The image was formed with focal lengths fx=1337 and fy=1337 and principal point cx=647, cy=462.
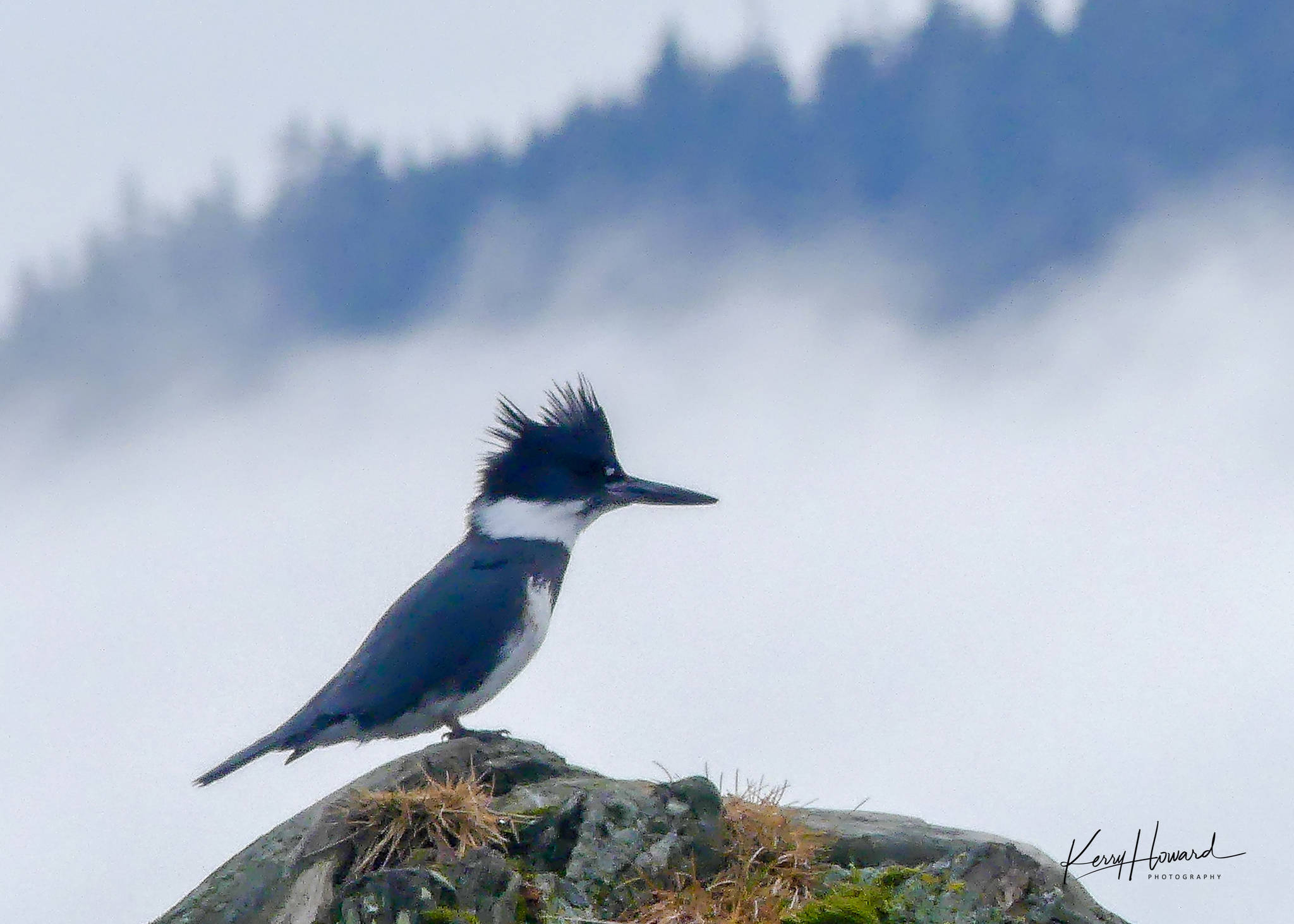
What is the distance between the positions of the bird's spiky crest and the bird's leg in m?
1.60

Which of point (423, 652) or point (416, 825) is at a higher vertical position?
point (423, 652)

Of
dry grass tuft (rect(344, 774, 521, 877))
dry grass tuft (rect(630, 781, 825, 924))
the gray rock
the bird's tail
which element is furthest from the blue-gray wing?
dry grass tuft (rect(630, 781, 825, 924))

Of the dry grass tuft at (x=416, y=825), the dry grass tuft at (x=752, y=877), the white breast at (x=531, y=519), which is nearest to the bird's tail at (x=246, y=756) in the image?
the dry grass tuft at (x=416, y=825)

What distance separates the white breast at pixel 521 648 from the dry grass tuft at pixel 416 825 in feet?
5.03

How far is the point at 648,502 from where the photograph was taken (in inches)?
340

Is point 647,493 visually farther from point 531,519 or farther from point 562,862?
point 562,862

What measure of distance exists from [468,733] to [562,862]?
64.0 inches

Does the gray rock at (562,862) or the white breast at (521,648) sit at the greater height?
the white breast at (521,648)

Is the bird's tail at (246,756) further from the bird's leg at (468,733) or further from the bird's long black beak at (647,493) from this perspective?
the bird's long black beak at (647,493)

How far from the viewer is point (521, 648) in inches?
303

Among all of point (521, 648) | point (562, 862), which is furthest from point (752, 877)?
point (521, 648)

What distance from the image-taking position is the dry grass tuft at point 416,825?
5840 mm

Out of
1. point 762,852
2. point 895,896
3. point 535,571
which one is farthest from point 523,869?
point 535,571

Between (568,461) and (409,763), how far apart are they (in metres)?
2.39
